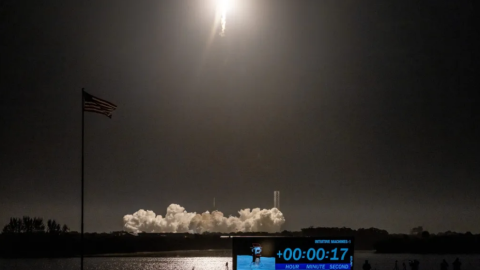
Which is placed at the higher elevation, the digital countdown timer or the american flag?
the american flag

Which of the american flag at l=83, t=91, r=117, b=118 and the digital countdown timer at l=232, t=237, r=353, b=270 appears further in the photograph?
the american flag at l=83, t=91, r=117, b=118

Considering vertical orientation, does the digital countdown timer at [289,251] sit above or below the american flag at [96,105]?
below

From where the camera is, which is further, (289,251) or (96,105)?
(96,105)

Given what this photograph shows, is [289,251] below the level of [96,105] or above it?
below

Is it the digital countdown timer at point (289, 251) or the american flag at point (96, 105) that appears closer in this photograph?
the digital countdown timer at point (289, 251)

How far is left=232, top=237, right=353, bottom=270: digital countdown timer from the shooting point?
45219mm

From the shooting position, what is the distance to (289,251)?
4528cm

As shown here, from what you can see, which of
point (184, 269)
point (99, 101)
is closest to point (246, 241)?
point (99, 101)

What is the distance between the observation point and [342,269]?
45.5 m

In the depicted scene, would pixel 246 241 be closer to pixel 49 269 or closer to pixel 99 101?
pixel 99 101

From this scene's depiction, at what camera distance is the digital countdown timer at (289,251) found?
45219 mm

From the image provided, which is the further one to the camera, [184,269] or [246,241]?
[184,269]

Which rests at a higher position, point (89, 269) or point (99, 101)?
point (99, 101)

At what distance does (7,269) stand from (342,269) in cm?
13775
